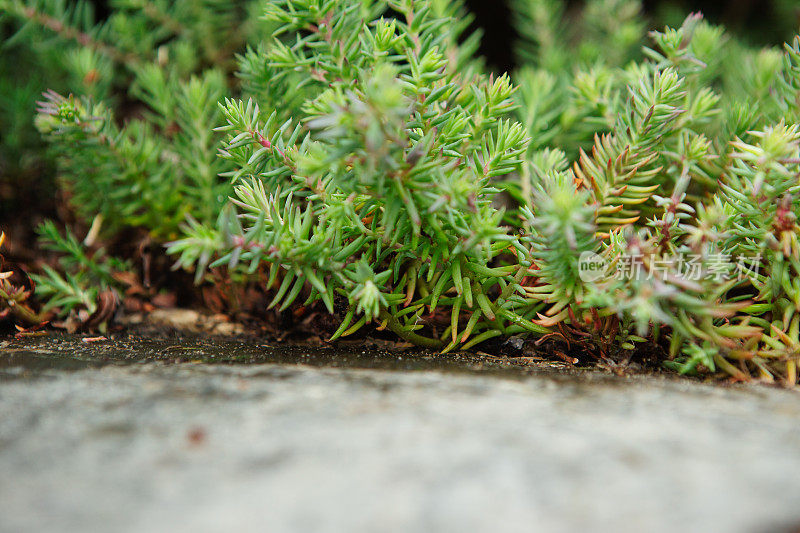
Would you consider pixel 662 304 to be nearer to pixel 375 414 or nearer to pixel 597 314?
pixel 597 314

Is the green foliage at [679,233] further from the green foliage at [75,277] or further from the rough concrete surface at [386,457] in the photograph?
the green foliage at [75,277]

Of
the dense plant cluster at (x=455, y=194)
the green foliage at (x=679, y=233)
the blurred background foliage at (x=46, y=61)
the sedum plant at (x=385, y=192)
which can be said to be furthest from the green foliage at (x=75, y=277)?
the green foliage at (x=679, y=233)

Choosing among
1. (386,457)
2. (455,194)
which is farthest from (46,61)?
(386,457)

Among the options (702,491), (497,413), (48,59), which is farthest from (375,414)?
(48,59)

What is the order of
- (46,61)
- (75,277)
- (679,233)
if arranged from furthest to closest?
(46,61) < (75,277) < (679,233)

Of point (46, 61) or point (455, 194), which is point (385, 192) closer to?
point (455, 194)

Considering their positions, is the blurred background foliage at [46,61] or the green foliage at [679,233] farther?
the blurred background foliage at [46,61]

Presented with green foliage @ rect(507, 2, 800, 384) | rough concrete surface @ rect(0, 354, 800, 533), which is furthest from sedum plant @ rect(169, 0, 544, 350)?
rough concrete surface @ rect(0, 354, 800, 533)
